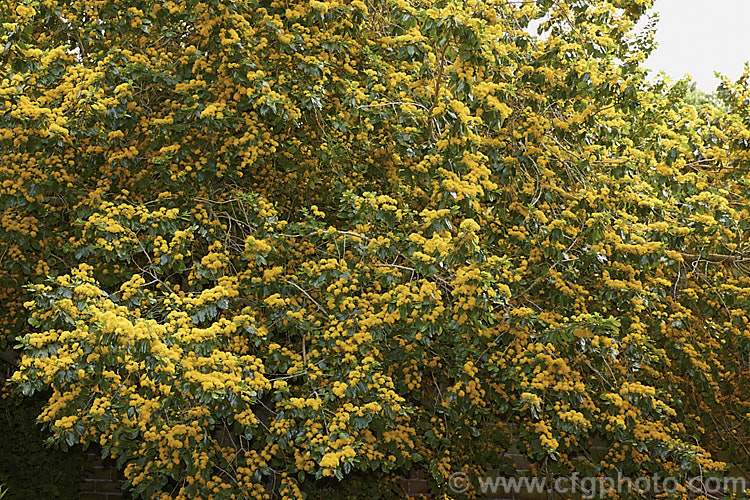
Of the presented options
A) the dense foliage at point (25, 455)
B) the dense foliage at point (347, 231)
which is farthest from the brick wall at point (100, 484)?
the dense foliage at point (347, 231)

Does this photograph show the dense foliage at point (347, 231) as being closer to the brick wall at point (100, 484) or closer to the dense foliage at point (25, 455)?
the dense foliage at point (25, 455)

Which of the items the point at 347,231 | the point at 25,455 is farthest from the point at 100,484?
the point at 347,231

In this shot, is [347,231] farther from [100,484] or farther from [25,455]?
[100,484]

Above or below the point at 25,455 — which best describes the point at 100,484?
below

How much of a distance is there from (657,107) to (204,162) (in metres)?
3.15

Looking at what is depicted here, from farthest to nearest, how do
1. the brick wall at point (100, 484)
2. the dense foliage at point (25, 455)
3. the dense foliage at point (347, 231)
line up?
the brick wall at point (100, 484) < the dense foliage at point (25, 455) < the dense foliage at point (347, 231)

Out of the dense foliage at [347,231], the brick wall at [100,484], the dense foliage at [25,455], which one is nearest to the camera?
the dense foliage at [347,231]

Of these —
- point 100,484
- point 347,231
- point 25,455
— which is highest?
point 347,231

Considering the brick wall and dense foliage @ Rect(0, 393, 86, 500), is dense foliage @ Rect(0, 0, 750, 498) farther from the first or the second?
the brick wall

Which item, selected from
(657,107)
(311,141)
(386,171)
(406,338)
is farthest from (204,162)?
(657,107)

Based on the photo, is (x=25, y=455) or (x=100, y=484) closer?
(x=25, y=455)

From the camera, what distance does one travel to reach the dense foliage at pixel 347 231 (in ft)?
12.2

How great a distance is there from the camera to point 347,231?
14.4 feet

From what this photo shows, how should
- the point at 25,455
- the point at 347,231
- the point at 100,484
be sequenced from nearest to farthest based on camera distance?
1. the point at 347,231
2. the point at 25,455
3. the point at 100,484
